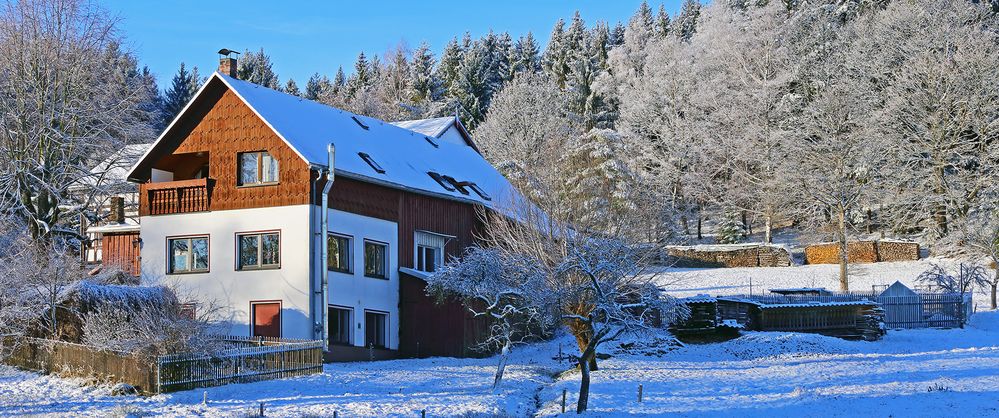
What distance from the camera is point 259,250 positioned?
36.0m

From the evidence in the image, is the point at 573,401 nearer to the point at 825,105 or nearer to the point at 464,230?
the point at 464,230

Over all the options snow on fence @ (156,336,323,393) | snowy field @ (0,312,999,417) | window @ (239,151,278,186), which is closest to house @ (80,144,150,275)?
window @ (239,151,278,186)

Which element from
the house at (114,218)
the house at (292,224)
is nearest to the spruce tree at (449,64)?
the house at (114,218)

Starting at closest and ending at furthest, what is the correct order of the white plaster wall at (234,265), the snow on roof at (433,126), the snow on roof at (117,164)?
the white plaster wall at (234,265), the snow on roof at (117,164), the snow on roof at (433,126)

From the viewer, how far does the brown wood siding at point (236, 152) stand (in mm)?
35531

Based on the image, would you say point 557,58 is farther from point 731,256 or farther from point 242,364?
point 242,364

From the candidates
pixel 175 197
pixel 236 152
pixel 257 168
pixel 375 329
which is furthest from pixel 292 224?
pixel 375 329

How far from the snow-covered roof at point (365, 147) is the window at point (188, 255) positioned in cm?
300

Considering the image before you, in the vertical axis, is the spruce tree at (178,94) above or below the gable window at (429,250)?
above

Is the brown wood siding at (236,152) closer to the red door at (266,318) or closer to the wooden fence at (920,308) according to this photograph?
the red door at (266,318)

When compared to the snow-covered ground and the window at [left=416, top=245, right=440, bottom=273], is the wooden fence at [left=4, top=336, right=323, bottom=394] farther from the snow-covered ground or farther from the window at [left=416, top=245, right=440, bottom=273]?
the snow-covered ground

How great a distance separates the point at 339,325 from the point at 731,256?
35031 mm

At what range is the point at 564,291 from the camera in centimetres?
3069

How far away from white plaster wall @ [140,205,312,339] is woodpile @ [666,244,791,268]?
3349 cm
